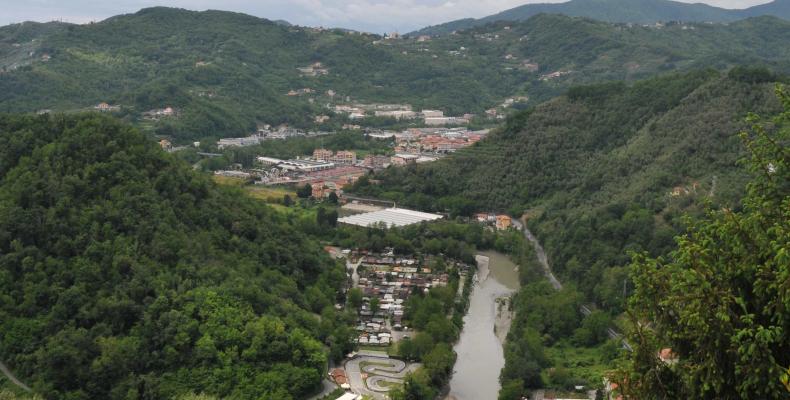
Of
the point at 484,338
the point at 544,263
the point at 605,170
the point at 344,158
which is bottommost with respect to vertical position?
the point at 484,338

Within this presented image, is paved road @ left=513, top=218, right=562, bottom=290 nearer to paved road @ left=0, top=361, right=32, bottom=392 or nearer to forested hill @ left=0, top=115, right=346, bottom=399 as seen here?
forested hill @ left=0, top=115, right=346, bottom=399

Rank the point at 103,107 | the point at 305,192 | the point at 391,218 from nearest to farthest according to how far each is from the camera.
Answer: the point at 391,218
the point at 305,192
the point at 103,107

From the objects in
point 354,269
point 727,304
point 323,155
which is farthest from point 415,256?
point 727,304

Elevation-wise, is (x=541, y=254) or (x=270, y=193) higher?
(x=270, y=193)

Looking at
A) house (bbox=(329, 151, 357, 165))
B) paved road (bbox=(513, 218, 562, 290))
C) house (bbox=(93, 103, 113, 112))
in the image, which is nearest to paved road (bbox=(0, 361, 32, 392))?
paved road (bbox=(513, 218, 562, 290))

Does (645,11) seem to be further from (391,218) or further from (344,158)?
(391,218)

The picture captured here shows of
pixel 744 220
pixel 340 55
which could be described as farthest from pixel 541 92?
pixel 744 220

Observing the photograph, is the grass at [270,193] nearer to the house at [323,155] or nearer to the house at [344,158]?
the house at [344,158]

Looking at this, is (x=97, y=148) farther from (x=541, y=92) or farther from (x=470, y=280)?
(x=541, y=92)
